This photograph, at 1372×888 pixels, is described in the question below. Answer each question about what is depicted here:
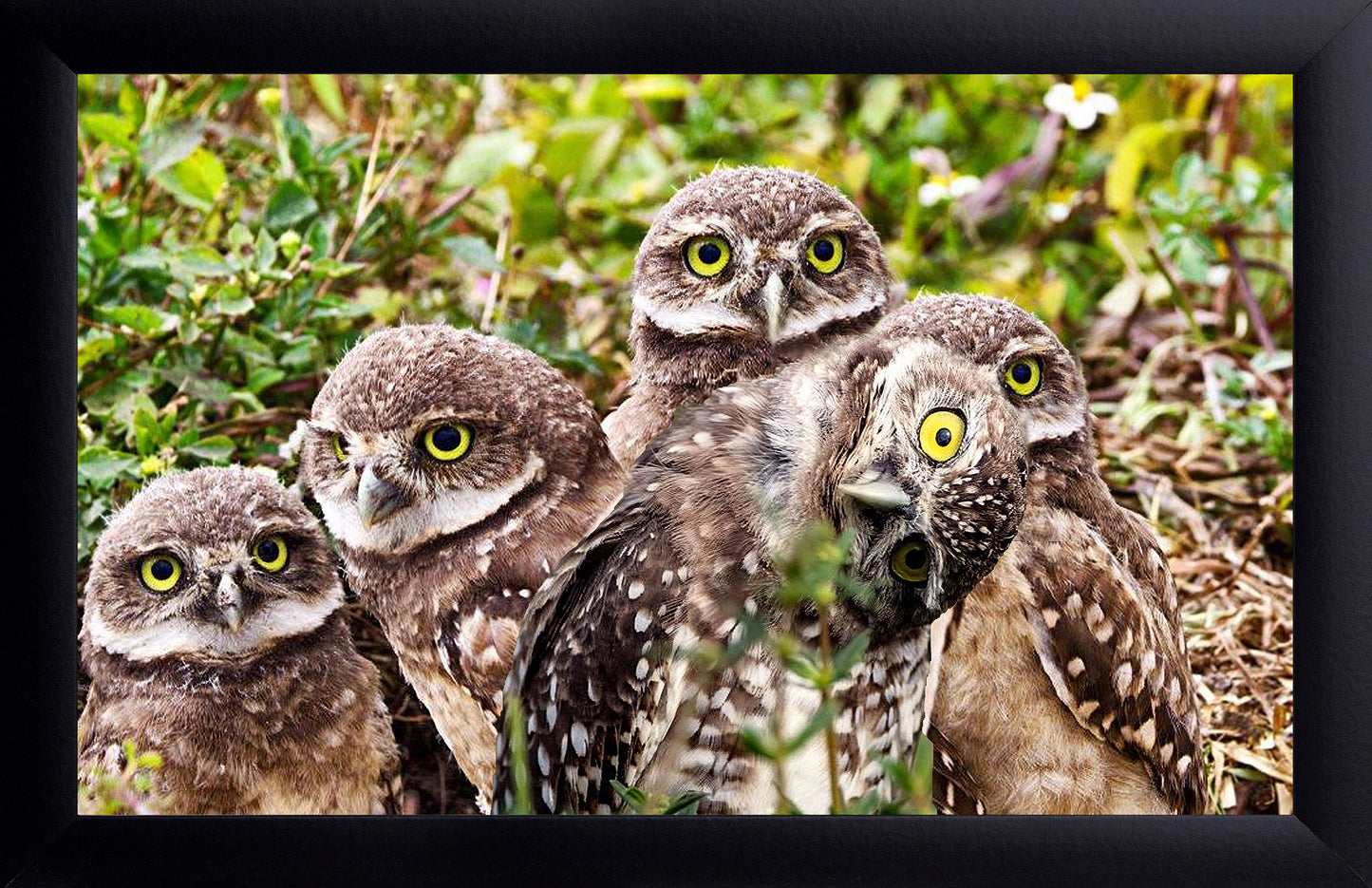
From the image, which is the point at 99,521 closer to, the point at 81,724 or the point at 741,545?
the point at 81,724

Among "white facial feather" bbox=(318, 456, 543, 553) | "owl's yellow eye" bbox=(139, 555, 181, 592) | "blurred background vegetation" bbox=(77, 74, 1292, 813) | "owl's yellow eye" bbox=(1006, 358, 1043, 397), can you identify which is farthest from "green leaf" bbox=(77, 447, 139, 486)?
"owl's yellow eye" bbox=(1006, 358, 1043, 397)

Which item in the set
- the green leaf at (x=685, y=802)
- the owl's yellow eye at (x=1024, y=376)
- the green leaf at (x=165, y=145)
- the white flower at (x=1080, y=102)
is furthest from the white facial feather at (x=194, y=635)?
the white flower at (x=1080, y=102)

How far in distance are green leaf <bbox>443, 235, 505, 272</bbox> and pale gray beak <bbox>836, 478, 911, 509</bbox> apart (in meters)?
0.67

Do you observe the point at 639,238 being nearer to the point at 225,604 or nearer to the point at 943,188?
the point at 943,188

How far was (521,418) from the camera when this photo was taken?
1.48 meters

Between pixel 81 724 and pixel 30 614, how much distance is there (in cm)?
14

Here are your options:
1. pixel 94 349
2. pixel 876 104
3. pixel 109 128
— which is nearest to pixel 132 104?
pixel 109 128

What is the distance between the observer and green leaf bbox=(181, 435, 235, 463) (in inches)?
60.2

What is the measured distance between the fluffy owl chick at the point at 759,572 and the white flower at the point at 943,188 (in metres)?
0.62

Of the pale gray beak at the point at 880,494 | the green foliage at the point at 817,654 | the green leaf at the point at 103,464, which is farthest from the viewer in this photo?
the green leaf at the point at 103,464

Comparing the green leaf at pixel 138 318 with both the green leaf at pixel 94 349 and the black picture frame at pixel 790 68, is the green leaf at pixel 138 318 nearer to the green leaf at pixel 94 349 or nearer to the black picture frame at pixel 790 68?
the green leaf at pixel 94 349

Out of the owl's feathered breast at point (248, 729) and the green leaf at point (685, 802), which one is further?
the owl's feathered breast at point (248, 729)

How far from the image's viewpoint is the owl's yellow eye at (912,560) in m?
1.27

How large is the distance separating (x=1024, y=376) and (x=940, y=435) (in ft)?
0.88
